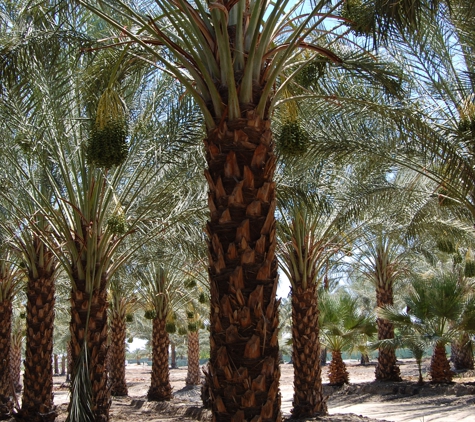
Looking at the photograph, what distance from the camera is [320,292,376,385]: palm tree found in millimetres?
21375

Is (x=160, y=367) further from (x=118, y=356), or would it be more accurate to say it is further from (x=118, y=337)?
(x=118, y=337)

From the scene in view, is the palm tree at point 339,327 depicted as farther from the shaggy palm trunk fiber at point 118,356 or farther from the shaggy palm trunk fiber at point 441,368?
the shaggy palm trunk fiber at point 118,356

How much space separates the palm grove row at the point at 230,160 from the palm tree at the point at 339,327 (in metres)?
2.85

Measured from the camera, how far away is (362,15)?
20.3 ft

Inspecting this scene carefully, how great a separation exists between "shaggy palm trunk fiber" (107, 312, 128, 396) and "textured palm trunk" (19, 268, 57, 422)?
1091 cm

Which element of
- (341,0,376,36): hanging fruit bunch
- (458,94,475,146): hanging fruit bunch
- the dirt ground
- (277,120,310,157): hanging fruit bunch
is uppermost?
(341,0,376,36): hanging fruit bunch

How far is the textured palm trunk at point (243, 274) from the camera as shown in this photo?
474cm

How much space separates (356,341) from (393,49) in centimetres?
1545

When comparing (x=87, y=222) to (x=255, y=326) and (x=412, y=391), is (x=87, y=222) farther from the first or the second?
(x=412, y=391)

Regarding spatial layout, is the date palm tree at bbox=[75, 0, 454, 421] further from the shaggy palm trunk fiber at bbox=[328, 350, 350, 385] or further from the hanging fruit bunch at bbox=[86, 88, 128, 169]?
the shaggy palm trunk fiber at bbox=[328, 350, 350, 385]

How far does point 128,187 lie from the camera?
33.1 ft

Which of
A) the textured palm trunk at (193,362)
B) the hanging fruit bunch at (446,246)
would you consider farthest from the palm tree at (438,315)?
the textured palm trunk at (193,362)

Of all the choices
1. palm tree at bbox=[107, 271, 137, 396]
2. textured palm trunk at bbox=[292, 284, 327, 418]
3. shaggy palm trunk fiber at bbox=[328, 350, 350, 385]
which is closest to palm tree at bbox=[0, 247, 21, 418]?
palm tree at bbox=[107, 271, 137, 396]

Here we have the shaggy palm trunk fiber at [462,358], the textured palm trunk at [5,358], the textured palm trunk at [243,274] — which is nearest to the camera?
the textured palm trunk at [243,274]
